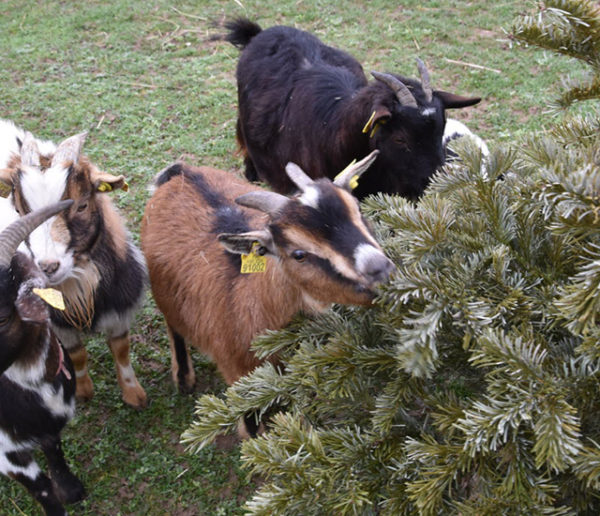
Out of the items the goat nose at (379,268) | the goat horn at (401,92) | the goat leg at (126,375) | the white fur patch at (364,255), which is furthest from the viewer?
the goat horn at (401,92)

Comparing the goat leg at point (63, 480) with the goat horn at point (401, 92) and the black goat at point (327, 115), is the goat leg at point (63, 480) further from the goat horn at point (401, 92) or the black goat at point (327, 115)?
the goat horn at point (401, 92)

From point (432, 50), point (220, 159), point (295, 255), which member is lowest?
point (220, 159)

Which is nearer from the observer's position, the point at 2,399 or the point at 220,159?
the point at 2,399

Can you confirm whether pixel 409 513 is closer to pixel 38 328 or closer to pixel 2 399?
pixel 38 328

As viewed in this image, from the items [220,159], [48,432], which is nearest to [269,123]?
[220,159]

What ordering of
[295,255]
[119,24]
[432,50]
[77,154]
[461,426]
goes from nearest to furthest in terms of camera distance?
[461,426]
[295,255]
[77,154]
[432,50]
[119,24]

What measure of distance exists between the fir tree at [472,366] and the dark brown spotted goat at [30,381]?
140cm

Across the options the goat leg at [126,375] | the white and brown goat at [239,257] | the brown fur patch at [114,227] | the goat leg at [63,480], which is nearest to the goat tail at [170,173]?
the white and brown goat at [239,257]

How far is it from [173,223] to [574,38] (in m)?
2.65

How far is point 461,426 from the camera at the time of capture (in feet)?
4.59

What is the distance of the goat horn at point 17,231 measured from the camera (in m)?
2.73

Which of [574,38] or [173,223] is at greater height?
[574,38]

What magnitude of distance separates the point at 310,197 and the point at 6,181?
2.01 meters

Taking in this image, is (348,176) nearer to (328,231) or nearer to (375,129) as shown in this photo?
(328,231)
